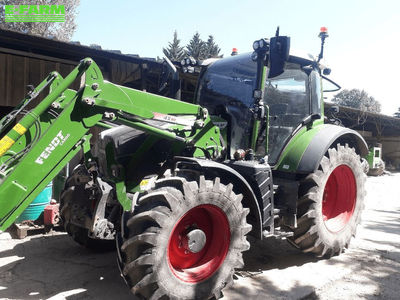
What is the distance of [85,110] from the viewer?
9.98 feet

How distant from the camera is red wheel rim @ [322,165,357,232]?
4793mm

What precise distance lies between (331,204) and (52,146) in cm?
379

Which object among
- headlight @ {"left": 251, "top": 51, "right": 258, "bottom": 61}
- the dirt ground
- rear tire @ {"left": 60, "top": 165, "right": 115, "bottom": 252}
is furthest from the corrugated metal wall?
headlight @ {"left": 251, "top": 51, "right": 258, "bottom": 61}

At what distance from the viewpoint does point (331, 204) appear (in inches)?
192

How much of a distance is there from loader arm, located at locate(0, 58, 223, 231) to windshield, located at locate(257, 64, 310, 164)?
1262mm

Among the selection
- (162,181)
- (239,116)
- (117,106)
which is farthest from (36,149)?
(239,116)

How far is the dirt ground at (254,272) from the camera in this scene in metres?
3.30

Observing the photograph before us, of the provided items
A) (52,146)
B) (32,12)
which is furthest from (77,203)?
(32,12)

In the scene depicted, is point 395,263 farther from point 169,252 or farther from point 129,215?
point 129,215

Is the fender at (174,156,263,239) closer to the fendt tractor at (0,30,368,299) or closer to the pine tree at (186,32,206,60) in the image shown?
the fendt tractor at (0,30,368,299)

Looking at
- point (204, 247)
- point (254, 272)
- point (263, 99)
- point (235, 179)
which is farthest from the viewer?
point (263, 99)

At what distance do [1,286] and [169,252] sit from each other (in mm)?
1706

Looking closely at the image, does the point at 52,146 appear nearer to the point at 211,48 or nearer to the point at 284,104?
the point at 284,104

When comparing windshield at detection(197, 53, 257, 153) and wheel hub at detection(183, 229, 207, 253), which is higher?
windshield at detection(197, 53, 257, 153)
